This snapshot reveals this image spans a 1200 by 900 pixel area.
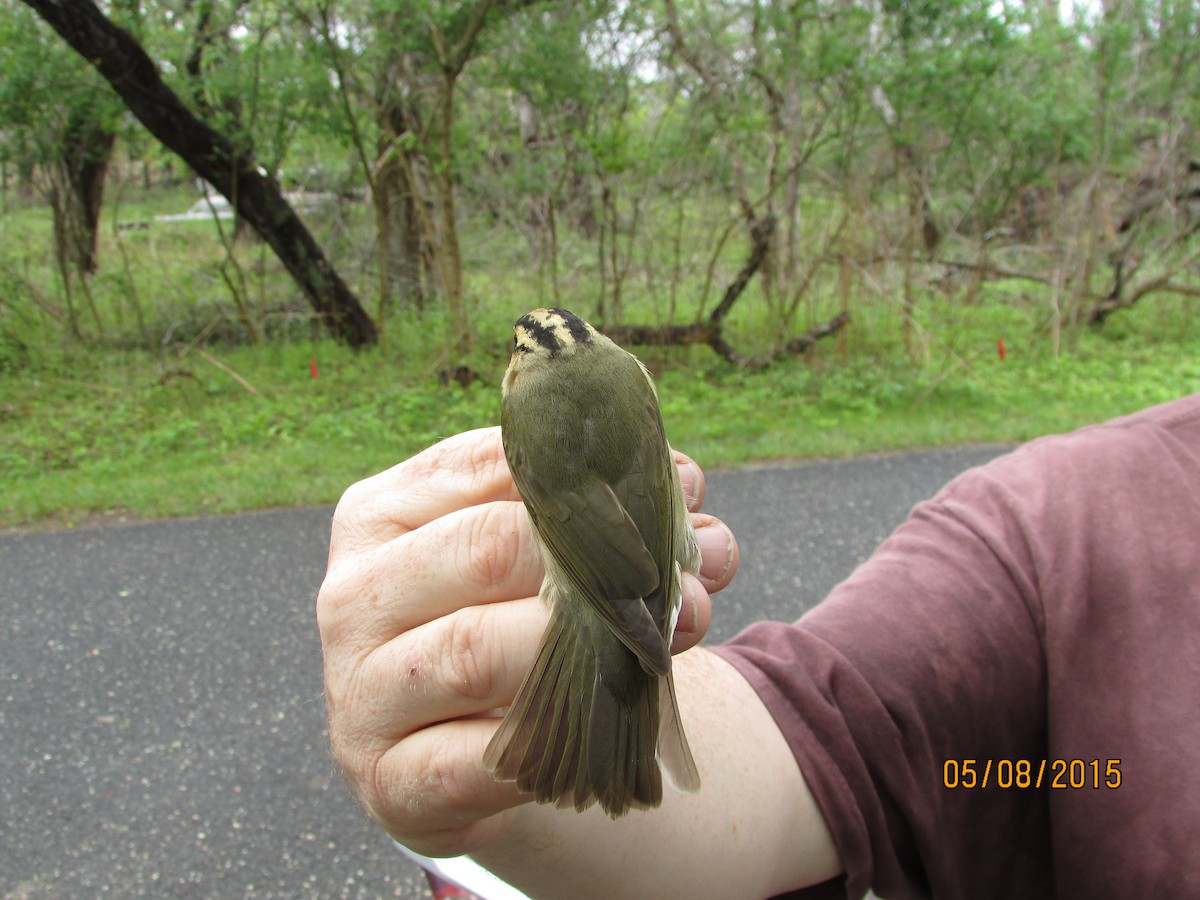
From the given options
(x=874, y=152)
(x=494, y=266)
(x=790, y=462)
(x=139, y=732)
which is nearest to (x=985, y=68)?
(x=874, y=152)

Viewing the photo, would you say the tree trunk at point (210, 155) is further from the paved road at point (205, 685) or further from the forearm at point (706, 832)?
the forearm at point (706, 832)

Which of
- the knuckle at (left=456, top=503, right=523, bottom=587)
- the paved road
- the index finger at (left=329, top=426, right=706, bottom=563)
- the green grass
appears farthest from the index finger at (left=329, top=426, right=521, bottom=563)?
the green grass

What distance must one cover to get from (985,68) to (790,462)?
4.37 m

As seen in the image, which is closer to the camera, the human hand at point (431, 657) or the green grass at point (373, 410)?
the human hand at point (431, 657)

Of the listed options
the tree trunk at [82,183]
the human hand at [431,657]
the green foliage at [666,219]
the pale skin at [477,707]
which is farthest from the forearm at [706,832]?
the tree trunk at [82,183]

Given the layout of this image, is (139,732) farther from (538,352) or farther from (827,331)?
(827,331)

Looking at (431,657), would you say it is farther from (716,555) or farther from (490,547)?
(716,555)

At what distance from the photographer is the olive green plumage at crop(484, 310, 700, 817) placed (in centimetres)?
124

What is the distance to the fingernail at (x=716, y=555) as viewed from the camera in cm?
140

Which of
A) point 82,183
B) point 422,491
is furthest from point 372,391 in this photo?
point 422,491

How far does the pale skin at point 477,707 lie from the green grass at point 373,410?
4244 mm

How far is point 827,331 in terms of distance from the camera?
8.19 m

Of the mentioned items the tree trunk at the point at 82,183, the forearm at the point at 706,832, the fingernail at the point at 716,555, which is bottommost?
the forearm at the point at 706,832

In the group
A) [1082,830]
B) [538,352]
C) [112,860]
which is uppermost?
[538,352]
